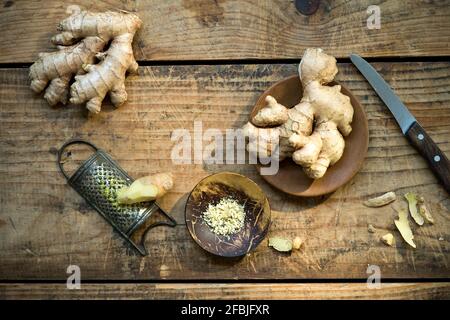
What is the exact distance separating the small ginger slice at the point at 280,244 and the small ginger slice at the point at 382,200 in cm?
23

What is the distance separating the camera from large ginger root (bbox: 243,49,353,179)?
1.39m

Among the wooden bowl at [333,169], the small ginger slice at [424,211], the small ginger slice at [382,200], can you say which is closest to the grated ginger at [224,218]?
the wooden bowl at [333,169]

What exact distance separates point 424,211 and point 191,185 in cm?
60

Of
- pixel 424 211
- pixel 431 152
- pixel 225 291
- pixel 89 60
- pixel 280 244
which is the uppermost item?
pixel 89 60

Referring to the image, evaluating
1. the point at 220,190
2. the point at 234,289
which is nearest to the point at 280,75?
the point at 220,190

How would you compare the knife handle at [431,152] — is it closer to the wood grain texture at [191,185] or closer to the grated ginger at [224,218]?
the wood grain texture at [191,185]

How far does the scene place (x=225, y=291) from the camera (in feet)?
4.84

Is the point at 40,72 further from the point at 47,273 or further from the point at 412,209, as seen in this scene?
the point at 412,209

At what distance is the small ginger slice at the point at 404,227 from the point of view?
1471mm

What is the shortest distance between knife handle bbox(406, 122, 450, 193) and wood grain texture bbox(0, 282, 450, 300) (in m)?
0.28

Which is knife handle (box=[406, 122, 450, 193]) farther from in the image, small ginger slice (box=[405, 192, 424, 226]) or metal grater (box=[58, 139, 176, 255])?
metal grater (box=[58, 139, 176, 255])

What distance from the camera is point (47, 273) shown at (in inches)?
58.6

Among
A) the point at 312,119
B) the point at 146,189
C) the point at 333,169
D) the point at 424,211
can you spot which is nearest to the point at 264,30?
the point at 312,119

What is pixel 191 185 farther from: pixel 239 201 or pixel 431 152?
pixel 431 152
